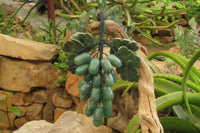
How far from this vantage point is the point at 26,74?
2145mm

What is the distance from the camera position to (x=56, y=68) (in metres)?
2.12

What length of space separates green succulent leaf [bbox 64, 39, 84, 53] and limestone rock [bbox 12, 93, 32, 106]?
187 cm

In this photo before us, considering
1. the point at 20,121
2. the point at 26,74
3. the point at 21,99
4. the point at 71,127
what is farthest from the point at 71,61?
the point at 20,121

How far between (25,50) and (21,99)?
636 millimetres

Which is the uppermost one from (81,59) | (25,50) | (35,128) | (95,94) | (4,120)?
(81,59)

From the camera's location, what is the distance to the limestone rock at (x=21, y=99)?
7.48 ft

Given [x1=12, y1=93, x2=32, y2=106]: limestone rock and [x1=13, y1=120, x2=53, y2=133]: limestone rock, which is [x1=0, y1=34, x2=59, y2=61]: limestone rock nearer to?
[x1=12, y1=93, x2=32, y2=106]: limestone rock

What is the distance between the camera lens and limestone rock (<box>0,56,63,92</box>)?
2.12 m

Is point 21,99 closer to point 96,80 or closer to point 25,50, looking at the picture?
point 25,50

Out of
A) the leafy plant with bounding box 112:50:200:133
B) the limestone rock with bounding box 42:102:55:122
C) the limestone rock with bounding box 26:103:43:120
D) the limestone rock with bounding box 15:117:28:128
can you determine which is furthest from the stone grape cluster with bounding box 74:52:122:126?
the limestone rock with bounding box 15:117:28:128

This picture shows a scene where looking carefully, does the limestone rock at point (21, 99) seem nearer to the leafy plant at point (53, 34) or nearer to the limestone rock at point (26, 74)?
the limestone rock at point (26, 74)

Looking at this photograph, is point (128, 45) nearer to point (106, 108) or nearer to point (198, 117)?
point (106, 108)

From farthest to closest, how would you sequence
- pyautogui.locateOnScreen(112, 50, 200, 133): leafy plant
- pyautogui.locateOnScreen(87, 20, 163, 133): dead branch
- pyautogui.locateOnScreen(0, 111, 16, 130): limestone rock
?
pyautogui.locateOnScreen(0, 111, 16, 130): limestone rock < pyautogui.locateOnScreen(112, 50, 200, 133): leafy plant < pyautogui.locateOnScreen(87, 20, 163, 133): dead branch

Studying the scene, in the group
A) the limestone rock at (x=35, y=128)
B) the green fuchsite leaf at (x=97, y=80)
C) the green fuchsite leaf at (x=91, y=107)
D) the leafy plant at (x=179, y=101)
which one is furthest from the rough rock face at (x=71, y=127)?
the green fuchsite leaf at (x=97, y=80)
